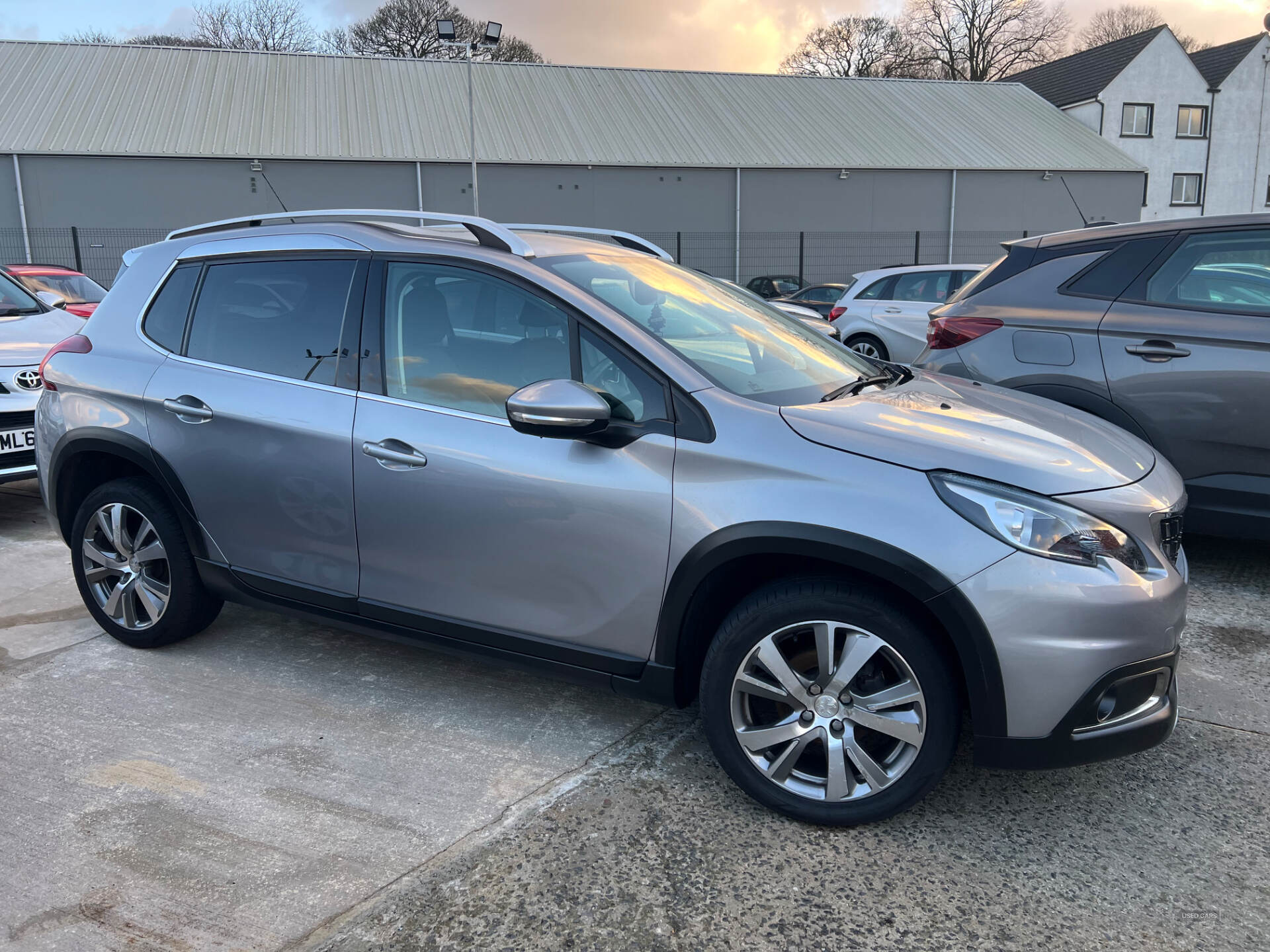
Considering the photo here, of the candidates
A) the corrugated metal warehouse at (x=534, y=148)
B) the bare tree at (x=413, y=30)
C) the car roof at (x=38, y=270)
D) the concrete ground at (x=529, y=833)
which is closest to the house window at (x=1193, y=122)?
the corrugated metal warehouse at (x=534, y=148)

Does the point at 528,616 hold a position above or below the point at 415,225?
below

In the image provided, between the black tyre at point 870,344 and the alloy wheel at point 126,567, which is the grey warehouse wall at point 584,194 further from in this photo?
the alloy wheel at point 126,567

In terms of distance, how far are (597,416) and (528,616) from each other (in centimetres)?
72

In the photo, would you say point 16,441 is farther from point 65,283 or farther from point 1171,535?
point 65,283

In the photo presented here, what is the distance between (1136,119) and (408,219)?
135ft

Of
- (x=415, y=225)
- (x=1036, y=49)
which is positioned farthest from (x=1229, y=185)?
(x=415, y=225)

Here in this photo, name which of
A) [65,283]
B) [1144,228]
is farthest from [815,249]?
[1144,228]

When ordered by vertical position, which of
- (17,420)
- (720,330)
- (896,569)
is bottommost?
(17,420)

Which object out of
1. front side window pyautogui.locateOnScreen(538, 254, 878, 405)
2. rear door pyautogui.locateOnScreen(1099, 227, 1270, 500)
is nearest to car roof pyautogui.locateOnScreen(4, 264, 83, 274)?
front side window pyautogui.locateOnScreen(538, 254, 878, 405)

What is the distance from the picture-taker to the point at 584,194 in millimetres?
28031

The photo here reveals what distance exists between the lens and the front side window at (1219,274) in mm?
4348

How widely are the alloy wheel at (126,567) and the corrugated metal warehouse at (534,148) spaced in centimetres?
2352

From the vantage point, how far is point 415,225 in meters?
3.61

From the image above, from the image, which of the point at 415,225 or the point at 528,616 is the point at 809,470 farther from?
the point at 415,225
